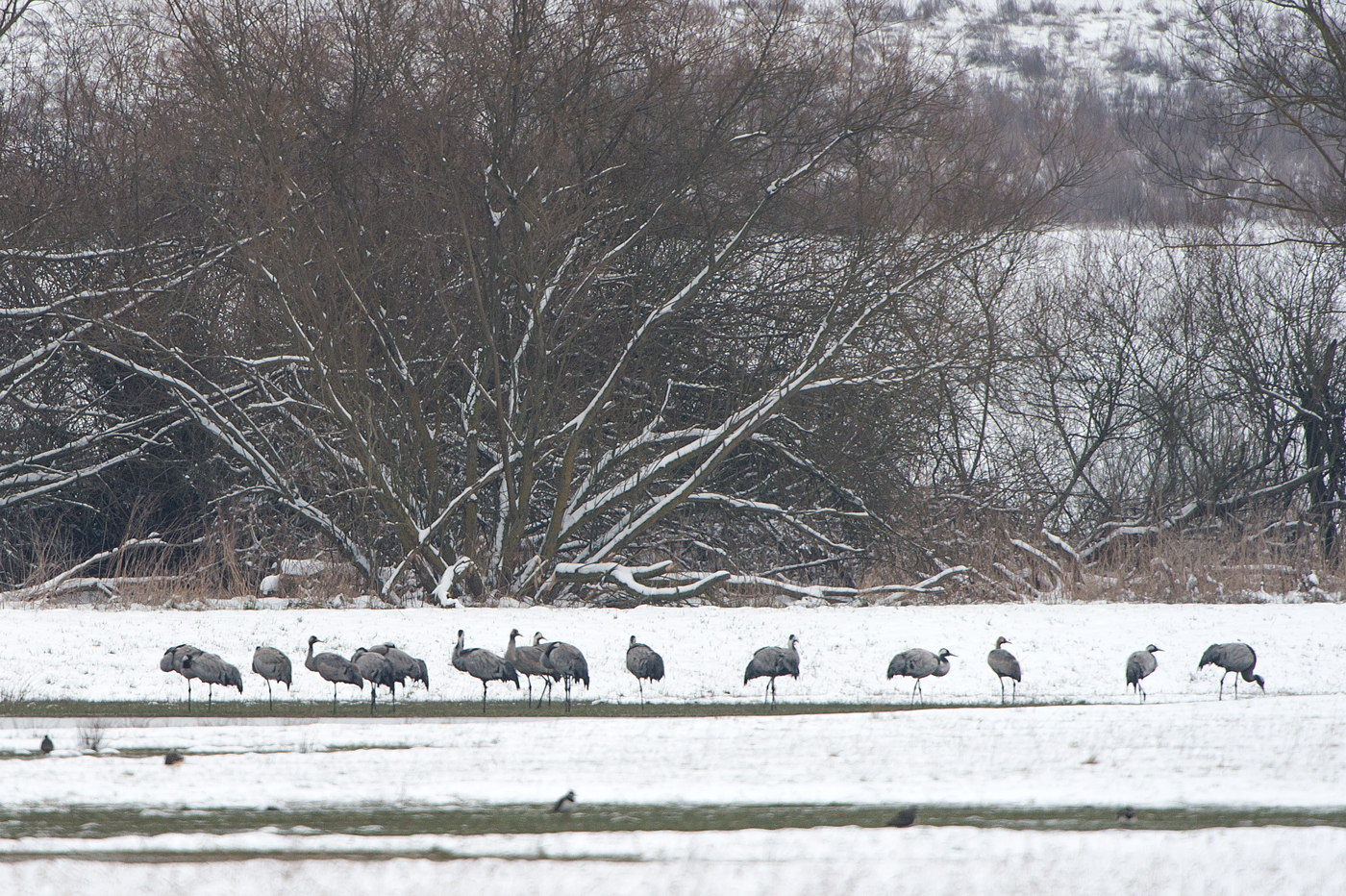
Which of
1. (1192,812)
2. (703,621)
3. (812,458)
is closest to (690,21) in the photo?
(812,458)

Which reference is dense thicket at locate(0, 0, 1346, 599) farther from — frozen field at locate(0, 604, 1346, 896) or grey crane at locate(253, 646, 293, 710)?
grey crane at locate(253, 646, 293, 710)

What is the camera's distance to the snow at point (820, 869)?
194 inches

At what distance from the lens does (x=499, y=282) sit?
2234cm

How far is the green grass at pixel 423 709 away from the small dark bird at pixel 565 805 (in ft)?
17.1

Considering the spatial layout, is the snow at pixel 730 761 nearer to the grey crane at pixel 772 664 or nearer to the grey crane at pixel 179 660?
the grey crane at pixel 179 660

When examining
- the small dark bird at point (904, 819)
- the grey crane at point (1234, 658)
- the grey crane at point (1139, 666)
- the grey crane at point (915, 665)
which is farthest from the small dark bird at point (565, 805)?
the grey crane at point (1234, 658)

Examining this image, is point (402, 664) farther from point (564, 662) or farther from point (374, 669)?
point (564, 662)

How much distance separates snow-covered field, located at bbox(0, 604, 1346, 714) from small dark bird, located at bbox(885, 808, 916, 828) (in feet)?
26.9

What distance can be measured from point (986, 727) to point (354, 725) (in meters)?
5.16

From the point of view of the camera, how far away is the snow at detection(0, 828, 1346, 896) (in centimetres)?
494

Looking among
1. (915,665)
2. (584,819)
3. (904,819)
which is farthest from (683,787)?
(915,665)

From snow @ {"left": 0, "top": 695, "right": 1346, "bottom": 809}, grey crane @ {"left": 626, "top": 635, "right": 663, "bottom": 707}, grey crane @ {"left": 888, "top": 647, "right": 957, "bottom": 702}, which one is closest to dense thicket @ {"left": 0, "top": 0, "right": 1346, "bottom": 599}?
grey crane @ {"left": 626, "top": 635, "right": 663, "bottom": 707}

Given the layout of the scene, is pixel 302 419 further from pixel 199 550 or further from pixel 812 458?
pixel 812 458

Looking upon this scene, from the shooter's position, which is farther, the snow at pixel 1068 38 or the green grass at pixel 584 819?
the snow at pixel 1068 38
